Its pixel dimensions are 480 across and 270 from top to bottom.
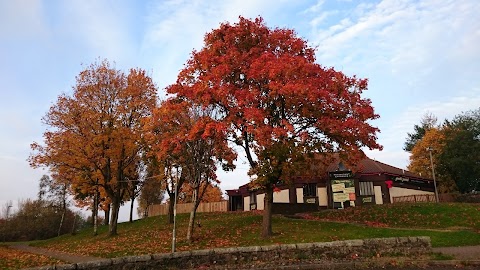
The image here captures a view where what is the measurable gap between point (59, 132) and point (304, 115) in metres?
19.6

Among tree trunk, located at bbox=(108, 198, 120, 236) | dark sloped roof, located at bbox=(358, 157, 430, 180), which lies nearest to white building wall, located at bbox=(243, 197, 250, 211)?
dark sloped roof, located at bbox=(358, 157, 430, 180)

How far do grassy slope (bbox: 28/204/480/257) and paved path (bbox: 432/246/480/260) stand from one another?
1.17 metres

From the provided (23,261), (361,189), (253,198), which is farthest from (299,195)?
(23,261)

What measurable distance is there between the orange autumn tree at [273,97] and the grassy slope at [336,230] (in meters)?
2.34

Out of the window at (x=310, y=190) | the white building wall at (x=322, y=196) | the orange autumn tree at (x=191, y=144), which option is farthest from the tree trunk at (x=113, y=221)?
the white building wall at (x=322, y=196)

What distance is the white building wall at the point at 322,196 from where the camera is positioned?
41.2 meters

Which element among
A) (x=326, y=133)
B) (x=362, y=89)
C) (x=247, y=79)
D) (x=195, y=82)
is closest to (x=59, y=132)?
(x=195, y=82)

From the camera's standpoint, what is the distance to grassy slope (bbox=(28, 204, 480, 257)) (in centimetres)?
1927

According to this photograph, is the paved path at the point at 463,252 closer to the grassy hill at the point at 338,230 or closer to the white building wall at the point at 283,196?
the grassy hill at the point at 338,230

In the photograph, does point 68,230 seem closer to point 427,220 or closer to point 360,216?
point 360,216

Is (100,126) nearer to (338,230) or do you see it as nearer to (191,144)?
(191,144)

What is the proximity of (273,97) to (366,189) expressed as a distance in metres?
26.2

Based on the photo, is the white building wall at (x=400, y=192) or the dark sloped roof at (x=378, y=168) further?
the dark sloped roof at (x=378, y=168)

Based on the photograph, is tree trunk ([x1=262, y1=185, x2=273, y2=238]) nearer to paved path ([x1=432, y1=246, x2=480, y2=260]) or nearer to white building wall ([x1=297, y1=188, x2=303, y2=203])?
paved path ([x1=432, y1=246, x2=480, y2=260])
